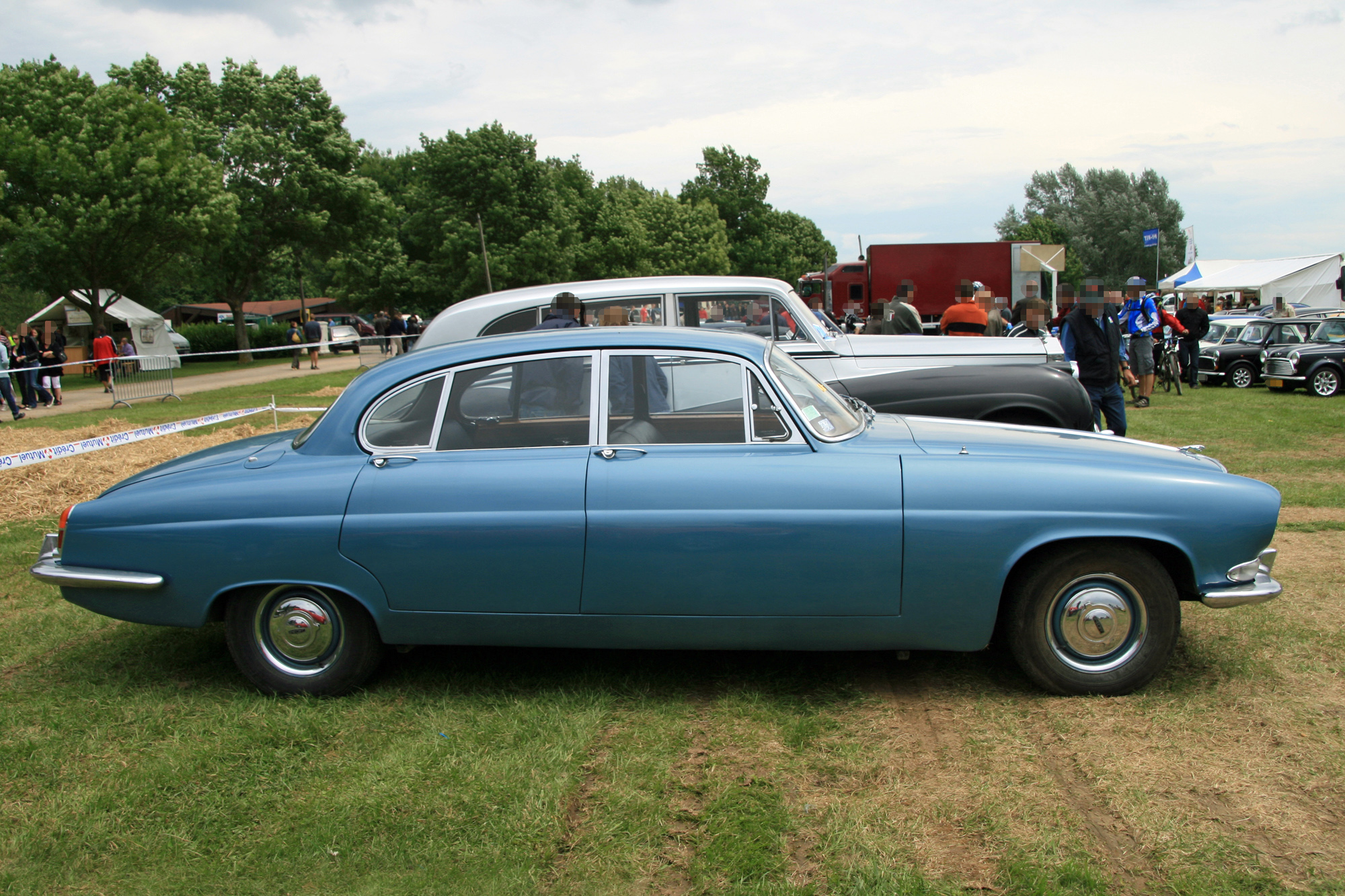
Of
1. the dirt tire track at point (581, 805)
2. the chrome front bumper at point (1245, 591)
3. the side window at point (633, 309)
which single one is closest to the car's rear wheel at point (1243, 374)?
the side window at point (633, 309)

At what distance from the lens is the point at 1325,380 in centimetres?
1644

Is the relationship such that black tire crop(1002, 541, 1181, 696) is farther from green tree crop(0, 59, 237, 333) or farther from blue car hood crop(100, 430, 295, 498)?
green tree crop(0, 59, 237, 333)

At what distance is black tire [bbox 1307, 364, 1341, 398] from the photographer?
16.4 metres

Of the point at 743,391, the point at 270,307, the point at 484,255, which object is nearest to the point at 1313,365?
the point at 743,391

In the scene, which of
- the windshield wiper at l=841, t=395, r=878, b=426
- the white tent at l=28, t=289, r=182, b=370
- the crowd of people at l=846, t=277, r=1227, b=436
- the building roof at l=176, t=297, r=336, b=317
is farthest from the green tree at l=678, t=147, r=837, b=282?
the windshield wiper at l=841, t=395, r=878, b=426

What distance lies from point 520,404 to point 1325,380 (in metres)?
17.3

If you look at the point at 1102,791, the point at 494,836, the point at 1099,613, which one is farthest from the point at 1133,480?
the point at 494,836

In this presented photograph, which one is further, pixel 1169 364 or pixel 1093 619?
pixel 1169 364

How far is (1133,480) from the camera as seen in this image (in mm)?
3816

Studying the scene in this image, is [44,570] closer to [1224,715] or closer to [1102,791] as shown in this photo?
[1102,791]

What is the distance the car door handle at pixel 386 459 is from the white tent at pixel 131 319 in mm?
28305

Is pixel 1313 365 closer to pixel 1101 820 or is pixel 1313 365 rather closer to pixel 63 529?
pixel 1101 820

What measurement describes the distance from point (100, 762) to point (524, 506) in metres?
1.92

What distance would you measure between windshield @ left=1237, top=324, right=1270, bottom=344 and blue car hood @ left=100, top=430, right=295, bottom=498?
1976cm
